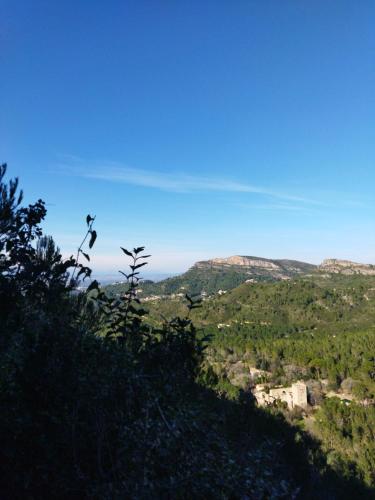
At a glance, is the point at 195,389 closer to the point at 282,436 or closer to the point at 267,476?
the point at 267,476

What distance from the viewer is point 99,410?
4082 mm

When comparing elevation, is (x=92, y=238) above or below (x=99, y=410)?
above

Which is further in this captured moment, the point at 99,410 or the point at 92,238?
the point at 92,238

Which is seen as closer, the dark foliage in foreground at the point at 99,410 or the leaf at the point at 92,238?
the dark foliage in foreground at the point at 99,410

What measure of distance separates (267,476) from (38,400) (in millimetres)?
3498

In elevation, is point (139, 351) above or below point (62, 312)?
below

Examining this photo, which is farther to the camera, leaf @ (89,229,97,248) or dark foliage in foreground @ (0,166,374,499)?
leaf @ (89,229,97,248)

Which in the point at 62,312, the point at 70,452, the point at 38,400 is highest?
the point at 62,312

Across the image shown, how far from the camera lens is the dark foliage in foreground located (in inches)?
143

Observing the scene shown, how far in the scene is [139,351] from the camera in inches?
205

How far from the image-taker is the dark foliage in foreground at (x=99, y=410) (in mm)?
3627

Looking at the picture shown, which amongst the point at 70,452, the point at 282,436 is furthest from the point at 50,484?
the point at 282,436

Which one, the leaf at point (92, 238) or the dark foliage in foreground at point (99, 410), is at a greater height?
the leaf at point (92, 238)

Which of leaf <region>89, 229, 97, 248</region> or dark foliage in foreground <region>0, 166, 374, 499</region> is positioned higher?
leaf <region>89, 229, 97, 248</region>
